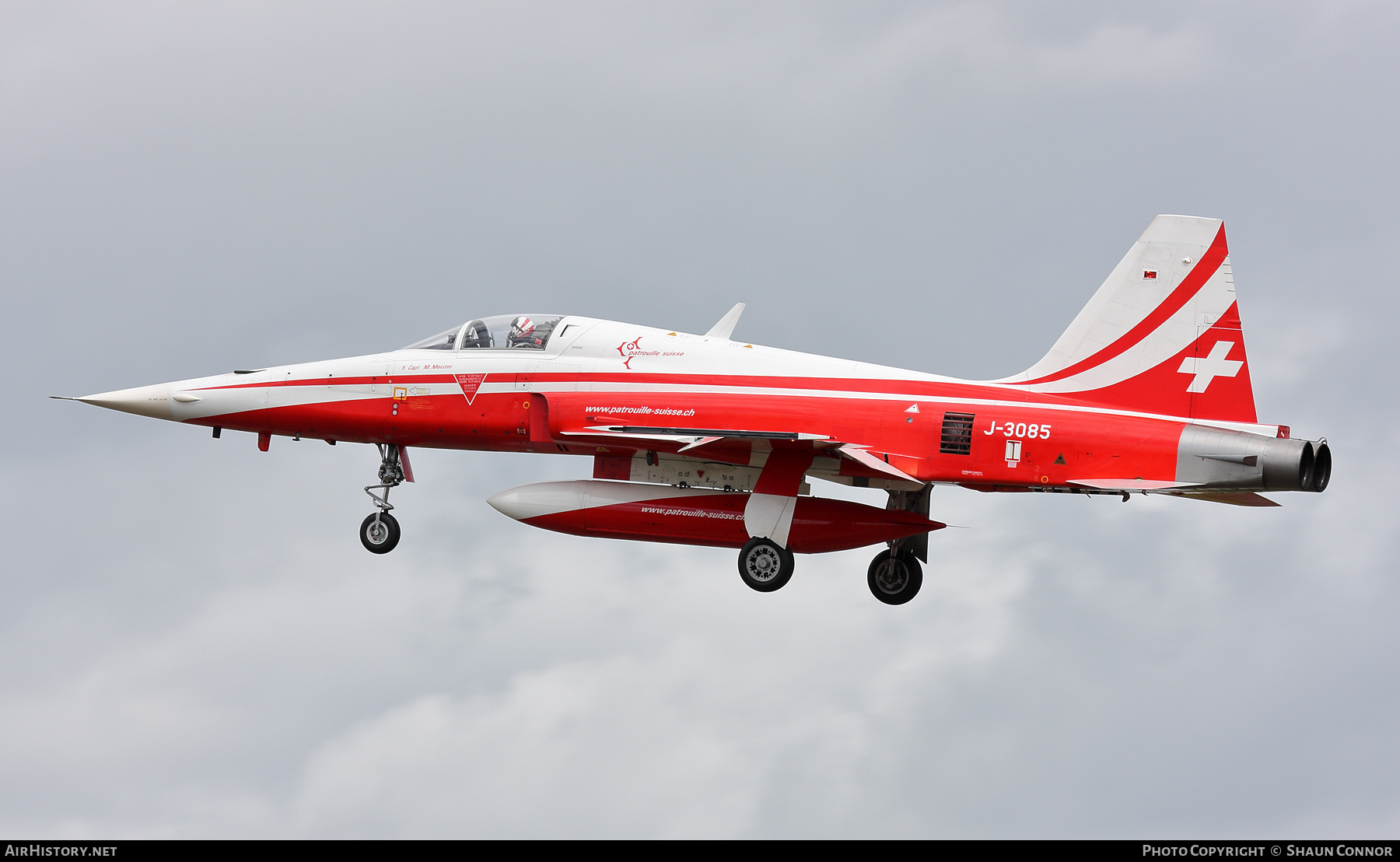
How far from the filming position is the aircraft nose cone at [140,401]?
23094mm

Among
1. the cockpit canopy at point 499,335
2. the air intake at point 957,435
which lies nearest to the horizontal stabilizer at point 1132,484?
the air intake at point 957,435

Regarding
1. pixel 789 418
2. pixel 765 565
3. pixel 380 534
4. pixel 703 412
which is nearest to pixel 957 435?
pixel 789 418

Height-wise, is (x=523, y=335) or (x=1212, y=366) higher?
(x=1212, y=366)

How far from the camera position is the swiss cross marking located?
19.6 m

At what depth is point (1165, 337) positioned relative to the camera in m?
19.9

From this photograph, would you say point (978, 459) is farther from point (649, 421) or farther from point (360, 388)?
point (360, 388)

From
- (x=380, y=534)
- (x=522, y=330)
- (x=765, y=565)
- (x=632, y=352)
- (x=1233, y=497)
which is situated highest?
(x=522, y=330)

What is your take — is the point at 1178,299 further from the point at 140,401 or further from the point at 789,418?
the point at 140,401

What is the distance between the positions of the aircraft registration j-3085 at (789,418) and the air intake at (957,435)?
3cm

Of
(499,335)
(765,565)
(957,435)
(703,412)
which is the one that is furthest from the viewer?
(499,335)

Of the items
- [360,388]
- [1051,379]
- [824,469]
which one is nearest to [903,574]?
[824,469]

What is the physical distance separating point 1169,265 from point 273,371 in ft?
41.2

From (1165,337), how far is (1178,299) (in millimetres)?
512

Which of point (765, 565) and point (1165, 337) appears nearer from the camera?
point (1165, 337)
